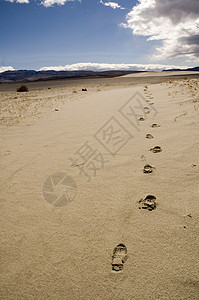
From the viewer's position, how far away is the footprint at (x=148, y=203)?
1.48m

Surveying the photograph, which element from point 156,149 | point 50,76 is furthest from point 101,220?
point 50,76

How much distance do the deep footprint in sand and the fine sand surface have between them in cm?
2

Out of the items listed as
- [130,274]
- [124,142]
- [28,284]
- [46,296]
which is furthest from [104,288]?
[124,142]

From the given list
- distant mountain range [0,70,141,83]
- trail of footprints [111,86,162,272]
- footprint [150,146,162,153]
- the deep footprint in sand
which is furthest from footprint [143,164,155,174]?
distant mountain range [0,70,141,83]

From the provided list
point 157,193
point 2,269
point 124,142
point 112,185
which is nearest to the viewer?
point 2,269

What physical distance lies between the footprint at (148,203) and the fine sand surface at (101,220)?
0.05 ft

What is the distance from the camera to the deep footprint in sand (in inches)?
42.5

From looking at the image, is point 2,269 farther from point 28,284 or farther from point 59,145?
point 59,145

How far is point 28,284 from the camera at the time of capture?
1.06m

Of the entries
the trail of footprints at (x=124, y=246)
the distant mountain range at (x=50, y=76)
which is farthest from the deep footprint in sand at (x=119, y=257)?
the distant mountain range at (x=50, y=76)

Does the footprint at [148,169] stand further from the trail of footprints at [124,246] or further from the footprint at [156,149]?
the footprint at [156,149]

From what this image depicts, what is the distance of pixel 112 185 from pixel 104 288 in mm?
893

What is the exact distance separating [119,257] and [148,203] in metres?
0.52

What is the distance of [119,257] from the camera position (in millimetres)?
1131
